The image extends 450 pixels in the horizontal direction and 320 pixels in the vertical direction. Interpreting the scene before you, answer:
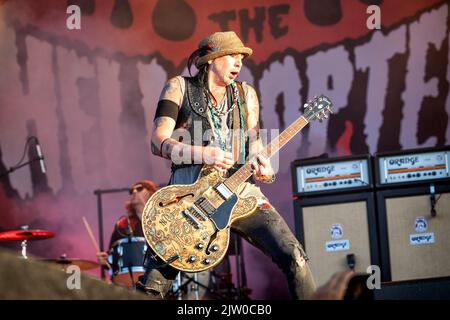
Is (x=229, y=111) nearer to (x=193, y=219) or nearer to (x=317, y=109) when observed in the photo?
(x=317, y=109)

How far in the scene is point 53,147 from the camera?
9375mm

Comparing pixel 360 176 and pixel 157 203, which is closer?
pixel 157 203

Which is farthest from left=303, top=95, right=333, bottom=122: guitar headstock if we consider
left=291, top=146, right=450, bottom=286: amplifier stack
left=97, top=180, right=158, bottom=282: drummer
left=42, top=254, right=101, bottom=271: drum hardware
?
left=97, top=180, right=158, bottom=282: drummer

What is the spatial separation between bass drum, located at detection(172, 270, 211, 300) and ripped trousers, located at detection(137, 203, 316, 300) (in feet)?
12.4

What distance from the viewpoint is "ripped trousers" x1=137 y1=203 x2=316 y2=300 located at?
425 cm

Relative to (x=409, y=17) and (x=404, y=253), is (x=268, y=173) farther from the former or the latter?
(x=409, y=17)

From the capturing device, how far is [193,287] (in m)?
8.50

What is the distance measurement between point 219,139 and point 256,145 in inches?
9.2

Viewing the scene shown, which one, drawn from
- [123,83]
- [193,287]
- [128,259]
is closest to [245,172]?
[128,259]

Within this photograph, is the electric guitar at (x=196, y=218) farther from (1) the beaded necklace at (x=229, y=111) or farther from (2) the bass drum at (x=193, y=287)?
(2) the bass drum at (x=193, y=287)

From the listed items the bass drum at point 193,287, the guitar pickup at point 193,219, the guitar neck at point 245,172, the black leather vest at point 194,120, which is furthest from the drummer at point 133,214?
the guitar pickup at point 193,219

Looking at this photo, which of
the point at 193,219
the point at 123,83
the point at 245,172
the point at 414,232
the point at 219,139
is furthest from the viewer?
the point at 123,83

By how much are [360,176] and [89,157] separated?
3698 mm

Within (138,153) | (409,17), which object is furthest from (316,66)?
(138,153)
